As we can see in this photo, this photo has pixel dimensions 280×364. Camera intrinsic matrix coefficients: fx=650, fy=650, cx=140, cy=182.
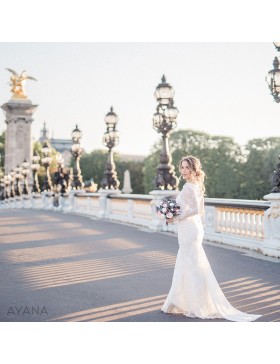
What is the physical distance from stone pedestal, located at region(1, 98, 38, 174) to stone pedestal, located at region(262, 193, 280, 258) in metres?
97.7

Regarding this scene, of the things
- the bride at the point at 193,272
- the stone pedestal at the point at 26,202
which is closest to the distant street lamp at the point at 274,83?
the bride at the point at 193,272

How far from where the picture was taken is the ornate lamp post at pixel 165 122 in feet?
68.6

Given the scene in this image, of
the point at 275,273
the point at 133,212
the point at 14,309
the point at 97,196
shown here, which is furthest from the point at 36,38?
the point at 97,196

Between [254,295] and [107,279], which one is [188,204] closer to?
[254,295]

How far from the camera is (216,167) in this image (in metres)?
87.1

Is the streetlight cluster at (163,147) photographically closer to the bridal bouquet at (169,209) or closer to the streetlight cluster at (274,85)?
the streetlight cluster at (274,85)

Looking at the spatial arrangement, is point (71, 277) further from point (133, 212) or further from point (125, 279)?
point (133, 212)

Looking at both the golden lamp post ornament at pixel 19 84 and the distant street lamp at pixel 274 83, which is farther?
the golden lamp post ornament at pixel 19 84

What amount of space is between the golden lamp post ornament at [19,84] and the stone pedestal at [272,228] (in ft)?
292

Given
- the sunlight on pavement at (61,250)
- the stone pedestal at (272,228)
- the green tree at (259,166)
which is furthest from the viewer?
the green tree at (259,166)

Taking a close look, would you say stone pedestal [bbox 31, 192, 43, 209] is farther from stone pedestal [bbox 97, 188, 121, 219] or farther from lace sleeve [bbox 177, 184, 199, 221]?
lace sleeve [bbox 177, 184, 199, 221]

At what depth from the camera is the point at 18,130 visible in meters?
111

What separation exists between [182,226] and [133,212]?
53.8ft

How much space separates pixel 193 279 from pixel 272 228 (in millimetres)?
6120
